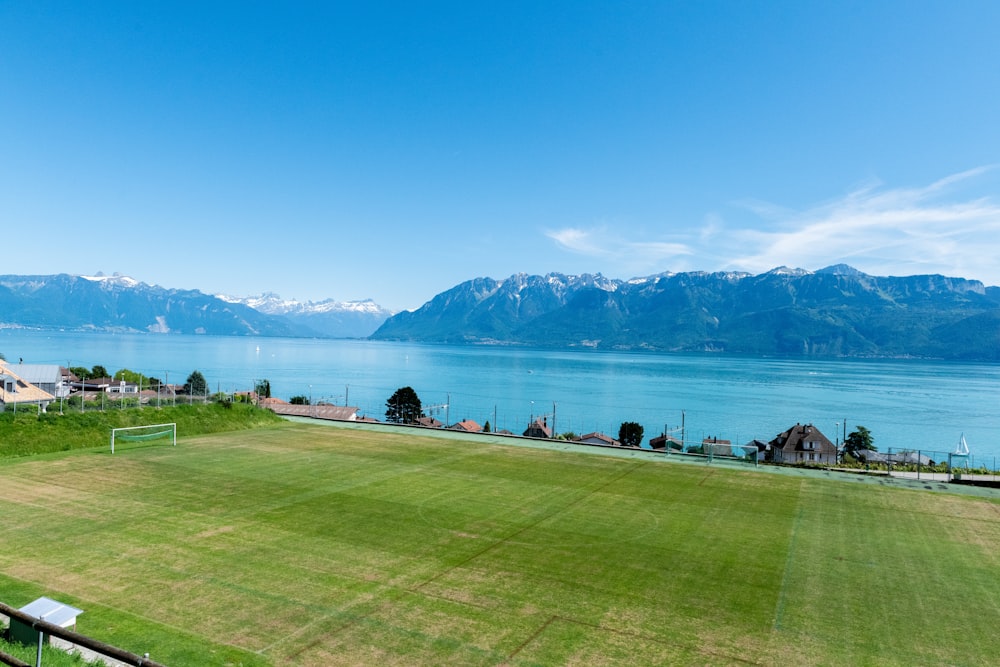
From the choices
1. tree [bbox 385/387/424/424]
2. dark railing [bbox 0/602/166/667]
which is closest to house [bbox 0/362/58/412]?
dark railing [bbox 0/602/166/667]

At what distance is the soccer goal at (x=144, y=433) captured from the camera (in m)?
30.2

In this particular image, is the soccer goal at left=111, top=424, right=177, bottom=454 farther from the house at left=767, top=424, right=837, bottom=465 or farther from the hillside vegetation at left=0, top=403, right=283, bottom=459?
the house at left=767, top=424, right=837, bottom=465

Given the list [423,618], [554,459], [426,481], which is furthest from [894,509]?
[423,618]

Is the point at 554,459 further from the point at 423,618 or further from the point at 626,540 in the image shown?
the point at 423,618

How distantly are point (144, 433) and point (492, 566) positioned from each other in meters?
27.2

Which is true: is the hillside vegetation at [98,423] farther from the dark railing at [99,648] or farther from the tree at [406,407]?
the tree at [406,407]

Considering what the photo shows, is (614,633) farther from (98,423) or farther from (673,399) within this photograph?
(673,399)

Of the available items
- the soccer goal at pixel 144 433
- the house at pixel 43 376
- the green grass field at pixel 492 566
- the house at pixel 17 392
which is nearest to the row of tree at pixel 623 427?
the soccer goal at pixel 144 433

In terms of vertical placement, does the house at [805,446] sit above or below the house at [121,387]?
below

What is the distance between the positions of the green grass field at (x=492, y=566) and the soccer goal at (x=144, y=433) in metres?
5.00

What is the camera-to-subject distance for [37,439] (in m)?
27.6

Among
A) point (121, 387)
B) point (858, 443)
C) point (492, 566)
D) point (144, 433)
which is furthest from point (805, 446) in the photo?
point (121, 387)

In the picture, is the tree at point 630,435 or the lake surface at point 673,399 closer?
the tree at point 630,435

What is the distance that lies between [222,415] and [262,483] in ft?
58.3
